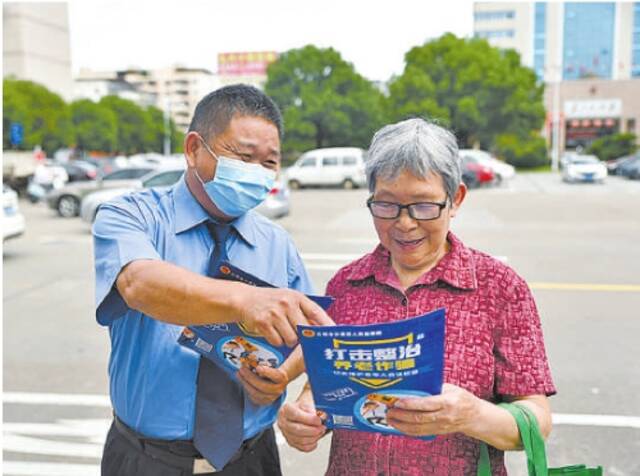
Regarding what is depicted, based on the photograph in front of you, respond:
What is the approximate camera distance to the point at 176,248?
1.78 m

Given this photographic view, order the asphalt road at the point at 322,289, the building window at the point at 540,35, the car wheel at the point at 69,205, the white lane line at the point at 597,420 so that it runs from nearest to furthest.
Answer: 1. the asphalt road at the point at 322,289
2. the white lane line at the point at 597,420
3. the car wheel at the point at 69,205
4. the building window at the point at 540,35

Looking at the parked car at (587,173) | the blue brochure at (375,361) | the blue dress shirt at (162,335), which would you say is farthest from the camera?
the parked car at (587,173)

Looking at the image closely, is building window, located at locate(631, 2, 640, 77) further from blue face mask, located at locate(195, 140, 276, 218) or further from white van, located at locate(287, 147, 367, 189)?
blue face mask, located at locate(195, 140, 276, 218)

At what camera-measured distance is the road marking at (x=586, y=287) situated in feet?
25.2

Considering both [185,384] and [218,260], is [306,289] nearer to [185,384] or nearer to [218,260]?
[218,260]

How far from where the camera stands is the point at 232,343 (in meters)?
1.58

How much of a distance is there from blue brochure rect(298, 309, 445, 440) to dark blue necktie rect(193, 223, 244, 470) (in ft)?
1.64

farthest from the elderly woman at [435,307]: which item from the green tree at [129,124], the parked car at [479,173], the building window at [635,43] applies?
the building window at [635,43]

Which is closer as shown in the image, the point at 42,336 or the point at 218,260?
the point at 218,260

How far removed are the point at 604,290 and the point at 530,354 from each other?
21.8ft

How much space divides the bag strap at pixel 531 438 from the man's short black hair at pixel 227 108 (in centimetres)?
101

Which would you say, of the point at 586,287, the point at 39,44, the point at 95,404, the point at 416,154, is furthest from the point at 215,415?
the point at 39,44

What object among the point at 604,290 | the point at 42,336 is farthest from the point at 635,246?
the point at 42,336

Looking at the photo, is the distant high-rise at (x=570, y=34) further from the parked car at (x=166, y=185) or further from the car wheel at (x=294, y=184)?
the parked car at (x=166, y=185)
